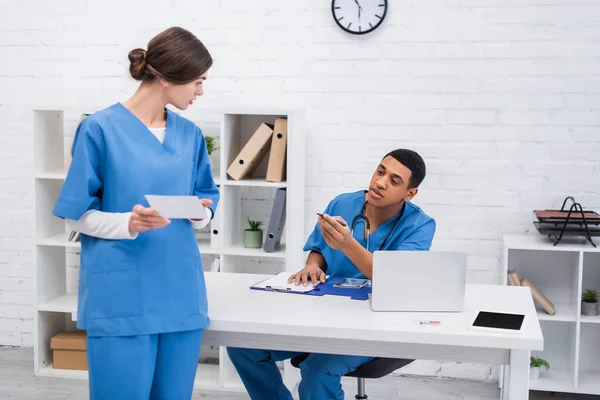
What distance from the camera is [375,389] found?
12.6 ft

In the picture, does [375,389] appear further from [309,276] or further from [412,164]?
[412,164]

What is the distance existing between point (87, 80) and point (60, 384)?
164cm

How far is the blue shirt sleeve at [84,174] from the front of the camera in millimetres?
2010

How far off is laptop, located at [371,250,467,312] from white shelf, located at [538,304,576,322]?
56.2 inches

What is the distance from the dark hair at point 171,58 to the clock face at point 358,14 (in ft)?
6.34

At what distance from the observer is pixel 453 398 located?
12.3 ft

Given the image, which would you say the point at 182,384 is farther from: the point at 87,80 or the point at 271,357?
the point at 87,80

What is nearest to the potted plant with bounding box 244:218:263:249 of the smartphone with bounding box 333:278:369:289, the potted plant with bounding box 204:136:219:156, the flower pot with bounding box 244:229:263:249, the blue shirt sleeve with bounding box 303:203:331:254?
the flower pot with bounding box 244:229:263:249

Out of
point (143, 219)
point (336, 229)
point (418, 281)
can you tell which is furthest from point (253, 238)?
point (143, 219)

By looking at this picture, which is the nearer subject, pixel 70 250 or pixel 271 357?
pixel 271 357

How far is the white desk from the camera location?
212 cm

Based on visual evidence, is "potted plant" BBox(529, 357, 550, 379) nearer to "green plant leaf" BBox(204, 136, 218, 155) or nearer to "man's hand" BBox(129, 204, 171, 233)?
"green plant leaf" BBox(204, 136, 218, 155)

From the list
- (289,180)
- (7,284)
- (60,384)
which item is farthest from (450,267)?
(7,284)

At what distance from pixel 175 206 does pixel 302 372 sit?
888 millimetres
